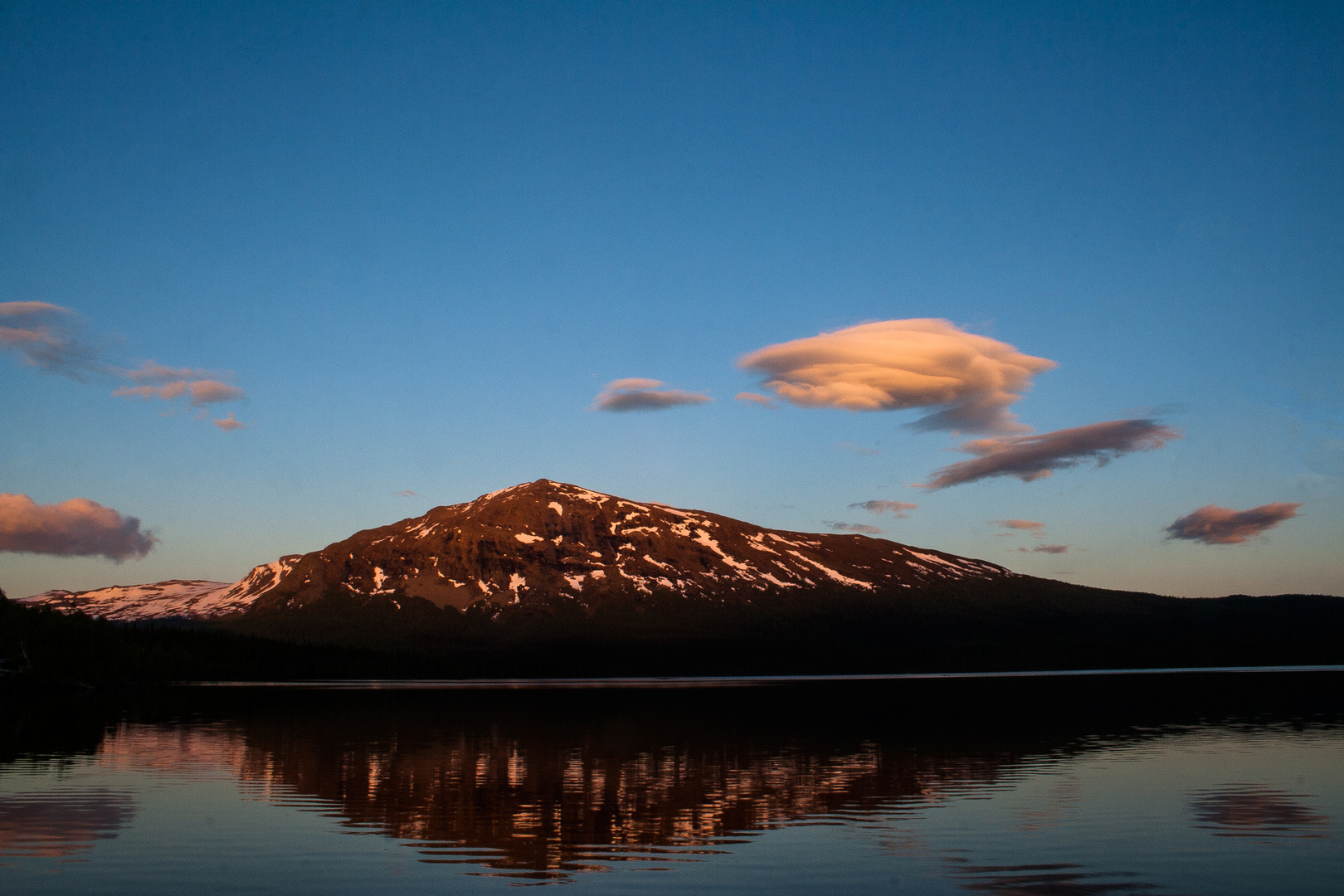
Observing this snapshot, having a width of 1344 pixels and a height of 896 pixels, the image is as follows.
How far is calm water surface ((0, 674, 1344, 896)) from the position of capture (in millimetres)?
26203

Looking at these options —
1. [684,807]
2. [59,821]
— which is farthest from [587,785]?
[59,821]

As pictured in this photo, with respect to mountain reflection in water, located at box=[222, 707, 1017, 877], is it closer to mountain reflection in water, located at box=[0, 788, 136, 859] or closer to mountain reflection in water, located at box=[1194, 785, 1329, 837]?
mountain reflection in water, located at box=[0, 788, 136, 859]

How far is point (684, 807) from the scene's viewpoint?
3794cm

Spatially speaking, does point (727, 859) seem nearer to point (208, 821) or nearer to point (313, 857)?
point (313, 857)

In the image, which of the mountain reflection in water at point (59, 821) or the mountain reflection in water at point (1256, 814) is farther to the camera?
the mountain reflection in water at point (1256, 814)

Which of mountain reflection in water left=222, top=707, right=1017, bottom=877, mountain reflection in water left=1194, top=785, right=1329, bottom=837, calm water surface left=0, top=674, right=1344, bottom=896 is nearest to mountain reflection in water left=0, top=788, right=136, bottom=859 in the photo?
calm water surface left=0, top=674, right=1344, bottom=896

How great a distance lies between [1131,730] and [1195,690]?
78834 millimetres

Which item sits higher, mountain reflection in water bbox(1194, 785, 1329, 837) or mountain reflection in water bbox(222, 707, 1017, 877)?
mountain reflection in water bbox(1194, 785, 1329, 837)

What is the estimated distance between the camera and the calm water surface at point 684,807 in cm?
2620

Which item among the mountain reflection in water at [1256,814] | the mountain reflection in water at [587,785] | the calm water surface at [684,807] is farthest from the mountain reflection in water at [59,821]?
the mountain reflection in water at [1256,814]

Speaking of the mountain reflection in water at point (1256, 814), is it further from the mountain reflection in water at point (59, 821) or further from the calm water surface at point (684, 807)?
the mountain reflection in water at point (59, 821)

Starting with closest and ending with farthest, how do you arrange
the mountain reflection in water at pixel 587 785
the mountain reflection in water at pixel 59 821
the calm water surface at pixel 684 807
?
the calm water surface at pixel 684 807 → the mountain reflection in water at pixel 59 821 → the mountain reflection in water at pixel 587 785

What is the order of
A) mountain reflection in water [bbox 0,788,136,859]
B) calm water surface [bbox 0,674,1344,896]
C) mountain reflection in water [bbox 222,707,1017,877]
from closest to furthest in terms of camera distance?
calm water surface [bbox 0,674,1344,896], mountain reflection in water [bbox 0,788,136,859], mountain reflection in water [bbox 222,707,1017,877]

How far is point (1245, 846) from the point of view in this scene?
2934cm
